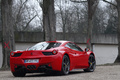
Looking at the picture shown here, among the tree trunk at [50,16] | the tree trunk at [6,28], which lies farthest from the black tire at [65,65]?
the tree trunk at [6,28]

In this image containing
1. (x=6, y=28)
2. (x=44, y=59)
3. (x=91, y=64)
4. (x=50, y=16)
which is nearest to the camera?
(x=44, y=59)

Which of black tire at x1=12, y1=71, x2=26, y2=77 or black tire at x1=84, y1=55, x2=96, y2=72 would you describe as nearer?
black tire at x1=12, y1=71, x2=26, y2=77

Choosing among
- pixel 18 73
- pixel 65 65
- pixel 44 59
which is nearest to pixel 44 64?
pixel 44 59

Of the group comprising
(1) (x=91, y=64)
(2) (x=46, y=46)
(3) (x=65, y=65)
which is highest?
(2) (x=46, y=46)

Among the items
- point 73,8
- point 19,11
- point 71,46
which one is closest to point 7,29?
point 71,46

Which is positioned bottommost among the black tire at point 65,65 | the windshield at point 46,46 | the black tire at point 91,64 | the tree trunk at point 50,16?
the black tire at point 91,64

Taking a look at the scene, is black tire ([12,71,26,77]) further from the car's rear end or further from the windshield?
the windshield

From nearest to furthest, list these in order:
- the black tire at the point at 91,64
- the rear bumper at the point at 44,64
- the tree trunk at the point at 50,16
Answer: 1. the rear bumper at the point at 44,64
2. the black tire at the point at 91,64
3. the tree trunk at the point at 50,16

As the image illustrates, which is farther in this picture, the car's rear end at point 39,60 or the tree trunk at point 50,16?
the tree trunk at point 50,16

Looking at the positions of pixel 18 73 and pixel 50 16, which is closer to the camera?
pixel 18 73

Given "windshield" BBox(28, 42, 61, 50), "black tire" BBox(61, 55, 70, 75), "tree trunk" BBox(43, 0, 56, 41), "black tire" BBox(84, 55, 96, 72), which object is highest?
"tree trunk" BBox(43, 0, 56, 41)

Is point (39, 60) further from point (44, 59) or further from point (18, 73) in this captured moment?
point (18, 73)

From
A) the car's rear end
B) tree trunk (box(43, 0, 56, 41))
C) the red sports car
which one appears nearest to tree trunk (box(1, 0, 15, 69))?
tree trunk (box(43, 0, 56, 41))

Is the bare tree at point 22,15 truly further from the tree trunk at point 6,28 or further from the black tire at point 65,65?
the black tire at point 65,65
